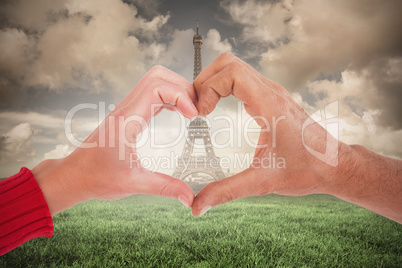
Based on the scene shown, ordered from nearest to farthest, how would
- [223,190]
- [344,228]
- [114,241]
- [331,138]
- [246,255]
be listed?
[223,190]
[331,138]
[246,255]
[114,241]
[344,228]

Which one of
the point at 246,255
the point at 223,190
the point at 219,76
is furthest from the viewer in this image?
the point at 246,255

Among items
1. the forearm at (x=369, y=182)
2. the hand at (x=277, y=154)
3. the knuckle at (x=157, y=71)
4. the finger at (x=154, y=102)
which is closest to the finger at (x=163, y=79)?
the knuckle at (x=157, y=71)

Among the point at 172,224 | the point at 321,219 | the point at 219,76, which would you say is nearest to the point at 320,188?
the point at 219,76

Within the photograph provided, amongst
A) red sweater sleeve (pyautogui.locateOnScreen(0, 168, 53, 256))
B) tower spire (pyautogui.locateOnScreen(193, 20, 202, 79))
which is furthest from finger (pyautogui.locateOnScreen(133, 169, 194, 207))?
tower spire (pyautogui.locateOnScreen(193, 20, 202, 79))

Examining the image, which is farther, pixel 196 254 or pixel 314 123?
pixel 196 254

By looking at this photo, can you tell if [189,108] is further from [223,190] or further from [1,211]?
[1,211]

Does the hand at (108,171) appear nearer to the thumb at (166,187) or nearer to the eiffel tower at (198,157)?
the thumb at (166,187)

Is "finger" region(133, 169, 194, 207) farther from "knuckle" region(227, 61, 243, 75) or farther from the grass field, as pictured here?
the grass field
